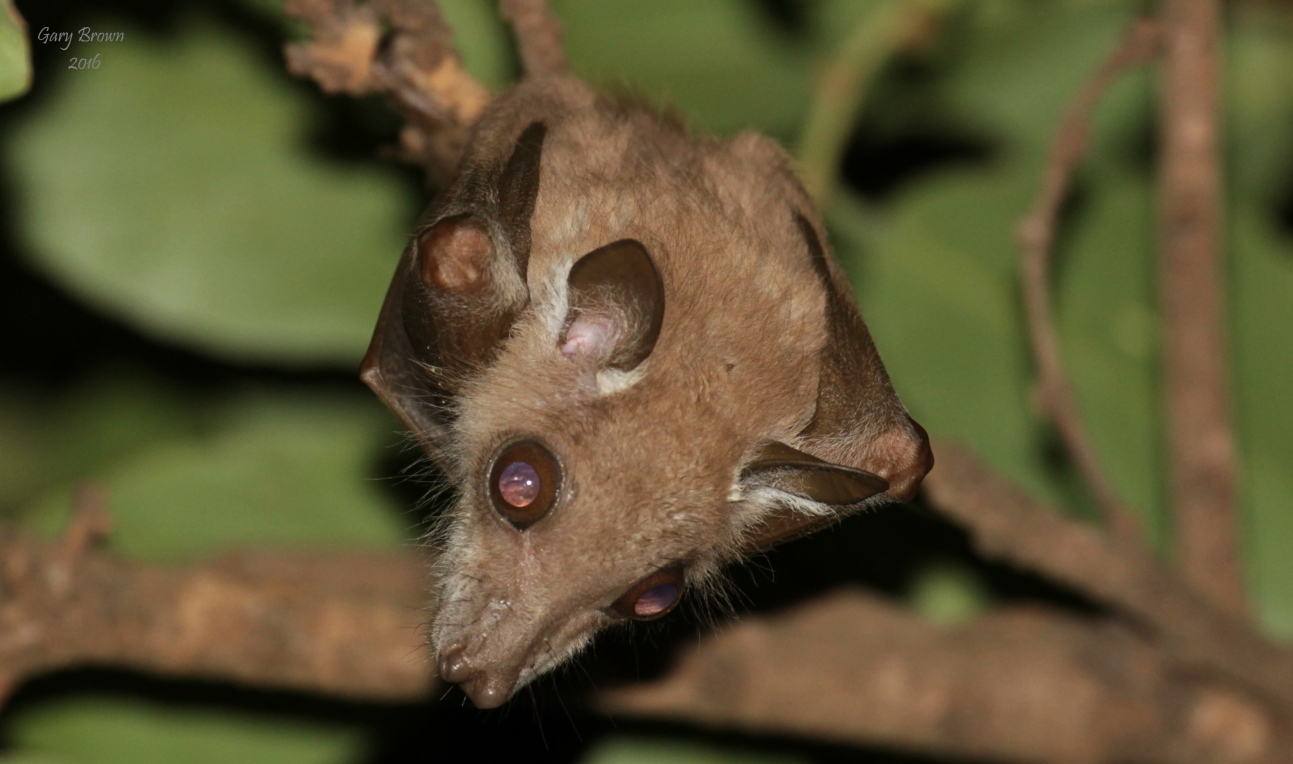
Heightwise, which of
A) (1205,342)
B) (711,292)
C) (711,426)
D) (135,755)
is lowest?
(135,755)

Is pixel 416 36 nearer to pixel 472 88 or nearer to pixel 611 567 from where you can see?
pixel 472 88

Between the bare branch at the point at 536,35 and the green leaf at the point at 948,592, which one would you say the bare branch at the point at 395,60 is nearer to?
the bare branch at the point at 536,35

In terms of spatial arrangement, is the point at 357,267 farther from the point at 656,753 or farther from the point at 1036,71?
the point at 1036,71

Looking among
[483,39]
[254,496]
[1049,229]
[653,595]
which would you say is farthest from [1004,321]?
[254,496]

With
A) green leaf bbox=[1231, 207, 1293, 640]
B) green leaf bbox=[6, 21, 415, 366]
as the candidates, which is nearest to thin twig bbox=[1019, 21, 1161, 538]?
green leaf bbox=[1231, 207, 1293, 640]

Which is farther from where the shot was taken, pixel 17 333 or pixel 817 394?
pixel 17 333

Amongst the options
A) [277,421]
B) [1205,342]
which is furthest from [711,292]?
[277,421]
